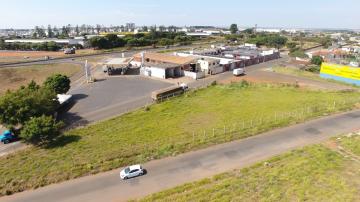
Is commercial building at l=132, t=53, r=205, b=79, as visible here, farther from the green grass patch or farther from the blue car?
the green grass patch

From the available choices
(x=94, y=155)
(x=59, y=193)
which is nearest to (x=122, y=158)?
(x=94, y=155)

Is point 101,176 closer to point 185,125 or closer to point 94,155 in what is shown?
point 94,155

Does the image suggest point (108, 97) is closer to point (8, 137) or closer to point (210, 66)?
point (8, 137)

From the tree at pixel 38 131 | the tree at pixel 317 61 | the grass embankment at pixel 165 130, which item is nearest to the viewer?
the grass embankment at pixel 165 130

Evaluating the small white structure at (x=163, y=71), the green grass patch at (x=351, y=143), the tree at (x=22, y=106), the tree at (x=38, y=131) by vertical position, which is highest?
Result: the small white structure at (x=163, y=71)

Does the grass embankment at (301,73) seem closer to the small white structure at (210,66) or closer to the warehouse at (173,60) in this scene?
the small white structure at (210,66)

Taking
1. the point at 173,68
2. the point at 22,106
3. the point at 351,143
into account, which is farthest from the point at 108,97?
the point at 351,143

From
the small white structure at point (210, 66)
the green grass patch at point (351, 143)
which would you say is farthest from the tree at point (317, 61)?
the green grass patch at point (351, 143)

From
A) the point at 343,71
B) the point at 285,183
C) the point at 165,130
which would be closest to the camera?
the point at 285,183
